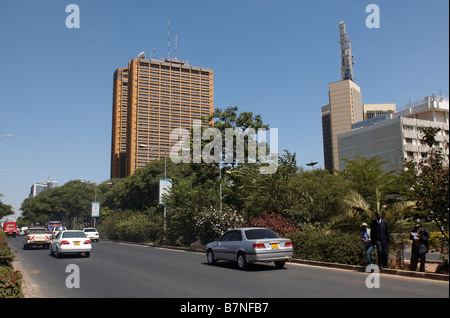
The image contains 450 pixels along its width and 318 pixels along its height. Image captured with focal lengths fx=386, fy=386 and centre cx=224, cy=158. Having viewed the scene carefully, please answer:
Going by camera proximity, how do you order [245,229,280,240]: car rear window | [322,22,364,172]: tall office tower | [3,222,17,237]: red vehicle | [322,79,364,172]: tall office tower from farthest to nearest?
[322,22,364,172]: tall office tower < [322,79,364,172]: tall office tower < [3,222,17,237]: red vehicle < [245,229,280,240]: car rear window

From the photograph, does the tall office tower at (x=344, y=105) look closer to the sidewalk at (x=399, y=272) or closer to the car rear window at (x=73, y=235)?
the car rear window at (x=73, y=235)

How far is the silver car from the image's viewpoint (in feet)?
44.3

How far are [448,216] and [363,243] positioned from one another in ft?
9.38

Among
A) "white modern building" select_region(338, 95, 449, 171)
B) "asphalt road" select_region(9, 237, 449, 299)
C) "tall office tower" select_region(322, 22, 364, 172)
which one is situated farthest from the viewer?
"tall office tower" select_region(322, 22, 364, 172)

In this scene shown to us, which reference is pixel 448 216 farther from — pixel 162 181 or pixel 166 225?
pixel 162 181

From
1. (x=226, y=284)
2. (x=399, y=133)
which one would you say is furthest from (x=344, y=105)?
(x=226, y=284)

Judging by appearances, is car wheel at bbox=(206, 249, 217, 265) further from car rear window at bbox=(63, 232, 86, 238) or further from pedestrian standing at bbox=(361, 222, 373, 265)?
car rear window at bbox=(63, 232, 86, 238)

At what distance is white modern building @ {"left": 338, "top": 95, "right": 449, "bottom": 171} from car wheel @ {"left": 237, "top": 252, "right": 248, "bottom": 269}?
Result: 265 feet

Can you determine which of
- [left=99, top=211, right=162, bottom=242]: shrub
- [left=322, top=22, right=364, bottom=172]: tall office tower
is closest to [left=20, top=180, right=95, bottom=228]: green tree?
[left=99, top=211, right=162, bottom=242]: shrub

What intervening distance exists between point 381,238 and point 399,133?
8727 cm

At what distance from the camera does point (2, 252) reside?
40.8 ft

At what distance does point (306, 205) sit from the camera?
2103 centimetres

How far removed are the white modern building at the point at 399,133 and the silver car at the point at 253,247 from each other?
263 feet

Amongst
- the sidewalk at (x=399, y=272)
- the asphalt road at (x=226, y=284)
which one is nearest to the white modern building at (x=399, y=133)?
the sidewalk at (x=399, y=272)
